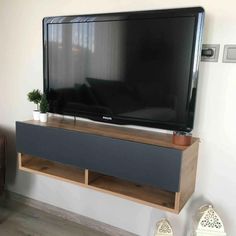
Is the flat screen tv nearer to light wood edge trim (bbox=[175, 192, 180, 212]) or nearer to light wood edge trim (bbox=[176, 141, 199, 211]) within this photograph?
light wood edge trim (bbox=[176, 141, 199, 211])

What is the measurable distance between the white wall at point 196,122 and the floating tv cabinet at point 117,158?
0.14 m

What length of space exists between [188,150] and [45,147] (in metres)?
0.93

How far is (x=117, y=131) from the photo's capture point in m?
1.73

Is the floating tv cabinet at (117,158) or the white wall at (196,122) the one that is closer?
the floating tv cabinet at (117,158)

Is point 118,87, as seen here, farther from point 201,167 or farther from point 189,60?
point 201,167

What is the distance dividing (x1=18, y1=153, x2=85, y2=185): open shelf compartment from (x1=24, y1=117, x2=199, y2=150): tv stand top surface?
324 mm

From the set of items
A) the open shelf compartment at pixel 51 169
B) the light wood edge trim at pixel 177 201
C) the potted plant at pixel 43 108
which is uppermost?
the potted plant at pixel 43 108

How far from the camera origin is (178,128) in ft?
5.03

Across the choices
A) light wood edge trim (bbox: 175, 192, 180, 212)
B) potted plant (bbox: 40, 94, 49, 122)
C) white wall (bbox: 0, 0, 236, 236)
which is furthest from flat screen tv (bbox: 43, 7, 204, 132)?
light wood edge trim (bbox: 175, 192, 180, 212)

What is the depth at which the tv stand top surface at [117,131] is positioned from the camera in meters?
1.52

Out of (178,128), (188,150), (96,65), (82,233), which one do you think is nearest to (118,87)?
(96,65)

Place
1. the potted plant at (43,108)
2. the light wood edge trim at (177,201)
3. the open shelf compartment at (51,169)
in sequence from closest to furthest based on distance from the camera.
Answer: the light wood edge trim at (177,201) → the open shelf compartment at (51,169) → the potted plant at (43,108)

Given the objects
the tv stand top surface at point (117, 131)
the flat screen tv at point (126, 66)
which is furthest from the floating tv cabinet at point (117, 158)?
the flat screen tv at point (126, 66)

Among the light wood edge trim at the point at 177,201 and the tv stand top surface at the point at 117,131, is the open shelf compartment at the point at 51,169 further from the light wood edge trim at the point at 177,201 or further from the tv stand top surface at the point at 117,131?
the light wood edge trim at the point at 177,201
